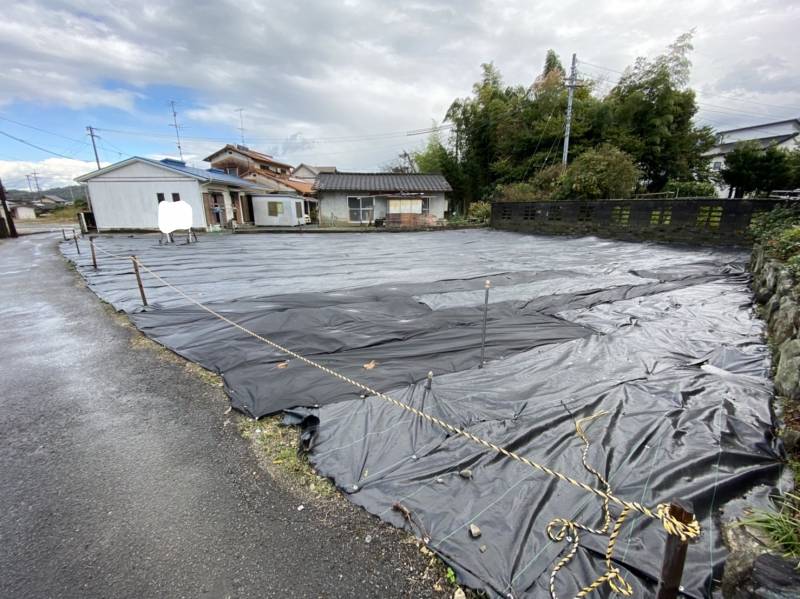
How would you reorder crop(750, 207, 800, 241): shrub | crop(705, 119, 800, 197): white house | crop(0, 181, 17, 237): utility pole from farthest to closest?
crop(705, 119, 800, 197): white house, crop(0, 181, 17, 237): utility pole, crop(750, 207, 800, 241): shrub

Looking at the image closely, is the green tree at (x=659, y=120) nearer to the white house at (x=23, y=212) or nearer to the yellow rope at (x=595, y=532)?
the yellow rope at (x=595, y=532)

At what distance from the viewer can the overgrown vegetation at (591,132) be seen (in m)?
12.5

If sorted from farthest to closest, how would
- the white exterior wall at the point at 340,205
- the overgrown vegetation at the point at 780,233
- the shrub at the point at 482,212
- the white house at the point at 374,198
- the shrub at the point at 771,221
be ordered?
the white exterior wall at the point at 340,205 → the white house at the point at 374,198 → the shrub at the point at 482,212 → the shrub at the point at 771,221 → the overgrown vegetation at the point at 780,233

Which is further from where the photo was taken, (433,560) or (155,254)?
(155,254)

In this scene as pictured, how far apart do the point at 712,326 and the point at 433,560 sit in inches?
150

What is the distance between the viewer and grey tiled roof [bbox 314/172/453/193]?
17969mm

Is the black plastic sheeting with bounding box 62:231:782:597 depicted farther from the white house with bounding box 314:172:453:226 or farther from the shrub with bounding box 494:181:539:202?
the white house with bounding box 314:172:453:226

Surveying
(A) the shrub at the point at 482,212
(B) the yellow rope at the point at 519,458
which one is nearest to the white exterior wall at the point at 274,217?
(A) the shrub at the point at 482,212

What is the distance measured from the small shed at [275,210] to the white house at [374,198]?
4.82 ft

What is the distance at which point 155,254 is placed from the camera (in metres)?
8.22

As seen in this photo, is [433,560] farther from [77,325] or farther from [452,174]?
[452,174]

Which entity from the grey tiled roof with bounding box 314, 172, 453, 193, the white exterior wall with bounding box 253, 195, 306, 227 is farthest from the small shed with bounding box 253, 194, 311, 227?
the grey tiled roof with bounding box 314, 172, 453, 193

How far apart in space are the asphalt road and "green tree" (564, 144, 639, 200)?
13.1 metres

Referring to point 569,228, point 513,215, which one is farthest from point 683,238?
point 513,215
